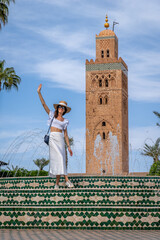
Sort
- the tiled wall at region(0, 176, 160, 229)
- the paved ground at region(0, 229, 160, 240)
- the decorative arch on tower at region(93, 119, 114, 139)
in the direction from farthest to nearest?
1. the decorative arch on tower at region(93, 119, 114, 139)
2. the tiled wall at region(0, 176, 160, 229)
3. the paved ground at region(0, 229, 160, 240)

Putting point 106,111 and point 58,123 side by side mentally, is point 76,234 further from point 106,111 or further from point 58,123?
point 106,111

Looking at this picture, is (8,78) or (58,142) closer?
(58,142)

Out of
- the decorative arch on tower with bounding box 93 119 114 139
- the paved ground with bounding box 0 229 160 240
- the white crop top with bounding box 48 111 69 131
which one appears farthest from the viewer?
the decorative arch on tower with bounding box 93 119 114 139

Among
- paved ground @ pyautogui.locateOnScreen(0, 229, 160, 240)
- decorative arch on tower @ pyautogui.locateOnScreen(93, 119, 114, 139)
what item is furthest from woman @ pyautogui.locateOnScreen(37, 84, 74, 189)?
decorative arch on tower @ pyautogui.locateOnScreen(93, 119, 114, 139)

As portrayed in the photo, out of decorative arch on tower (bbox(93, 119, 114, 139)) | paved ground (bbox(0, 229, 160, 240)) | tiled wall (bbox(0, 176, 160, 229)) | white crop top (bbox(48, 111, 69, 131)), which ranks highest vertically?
decorative arch on tower (bbox(93, 119, 114, 139))

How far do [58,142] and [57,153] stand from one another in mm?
227

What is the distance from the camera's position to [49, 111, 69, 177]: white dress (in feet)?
27.3

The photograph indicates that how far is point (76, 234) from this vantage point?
282 inches

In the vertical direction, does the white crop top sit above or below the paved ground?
above

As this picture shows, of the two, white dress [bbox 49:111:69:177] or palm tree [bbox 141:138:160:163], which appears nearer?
white dress [bbox 49:111:69:177]

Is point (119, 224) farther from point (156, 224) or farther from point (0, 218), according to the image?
point (0, 218)

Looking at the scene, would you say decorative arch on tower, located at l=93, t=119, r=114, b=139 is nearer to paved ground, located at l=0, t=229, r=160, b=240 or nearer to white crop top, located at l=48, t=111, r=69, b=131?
white crop top, located at l=48, t=111, r=69, b=131

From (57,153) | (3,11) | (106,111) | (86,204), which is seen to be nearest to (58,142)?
(57,153)

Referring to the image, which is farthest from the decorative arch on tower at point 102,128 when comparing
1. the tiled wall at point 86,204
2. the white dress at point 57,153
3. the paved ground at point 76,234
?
the paved ground at point 76,234
